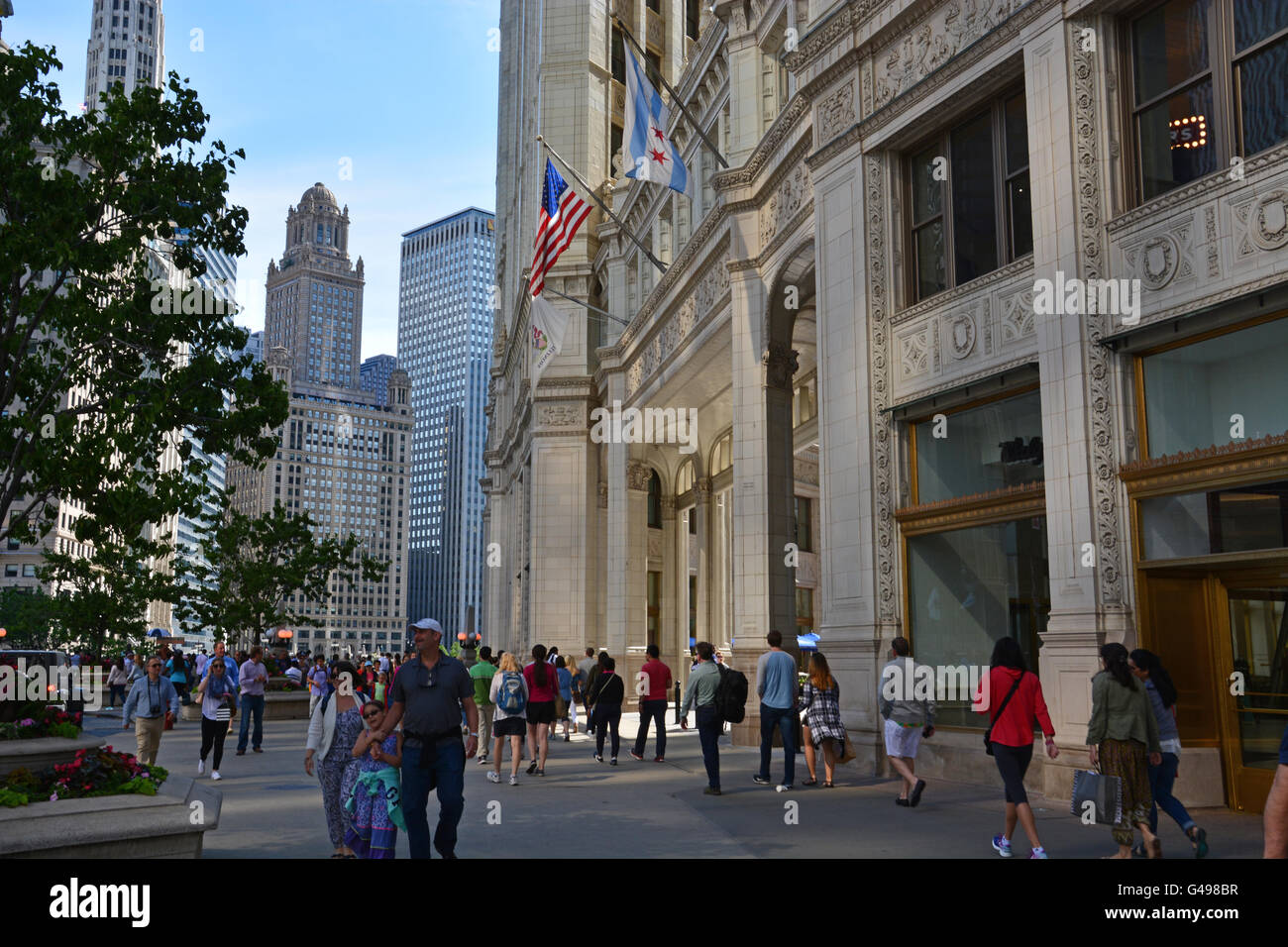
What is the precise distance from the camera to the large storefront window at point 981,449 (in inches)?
547

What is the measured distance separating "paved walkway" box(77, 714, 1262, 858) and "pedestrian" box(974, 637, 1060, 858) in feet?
2.05

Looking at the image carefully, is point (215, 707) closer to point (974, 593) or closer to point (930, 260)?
point (974, 593)

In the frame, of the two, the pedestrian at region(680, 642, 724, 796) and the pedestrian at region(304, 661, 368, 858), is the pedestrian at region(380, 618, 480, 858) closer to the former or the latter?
the pedestrian at region(304, 661, 368, 858)

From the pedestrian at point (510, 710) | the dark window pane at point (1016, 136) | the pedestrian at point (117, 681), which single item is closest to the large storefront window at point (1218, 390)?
the dark window pane at point (1016, 136)

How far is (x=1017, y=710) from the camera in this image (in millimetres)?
9438

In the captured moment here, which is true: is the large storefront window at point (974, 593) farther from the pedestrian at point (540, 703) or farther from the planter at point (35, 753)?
the planter at point (35, 753)

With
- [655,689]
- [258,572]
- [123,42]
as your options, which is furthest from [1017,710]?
[123,42]

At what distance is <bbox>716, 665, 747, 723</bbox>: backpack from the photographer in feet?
47.4

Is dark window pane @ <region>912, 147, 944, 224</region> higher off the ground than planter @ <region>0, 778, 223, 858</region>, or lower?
higher

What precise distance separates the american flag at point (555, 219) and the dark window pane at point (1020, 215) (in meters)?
16.3

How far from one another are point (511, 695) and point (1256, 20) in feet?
40.2

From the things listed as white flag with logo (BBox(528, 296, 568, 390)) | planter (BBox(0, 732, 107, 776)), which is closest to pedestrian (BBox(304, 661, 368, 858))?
planter (BBox(0, 732, 107, 776))
